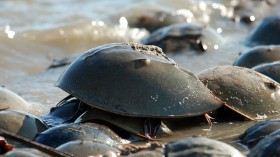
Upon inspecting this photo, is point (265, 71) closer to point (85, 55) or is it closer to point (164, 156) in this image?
point (85, 55)

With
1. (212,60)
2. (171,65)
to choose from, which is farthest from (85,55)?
(212,60)

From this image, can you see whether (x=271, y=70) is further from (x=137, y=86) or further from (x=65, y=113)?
(x=65, y=113)

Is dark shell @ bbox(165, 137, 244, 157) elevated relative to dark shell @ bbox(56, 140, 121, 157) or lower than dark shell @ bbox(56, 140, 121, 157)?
elevated

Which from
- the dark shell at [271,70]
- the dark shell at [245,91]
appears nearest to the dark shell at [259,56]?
the dark shell at [271,70]

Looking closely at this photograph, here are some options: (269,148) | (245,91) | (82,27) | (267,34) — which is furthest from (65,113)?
(82,27)

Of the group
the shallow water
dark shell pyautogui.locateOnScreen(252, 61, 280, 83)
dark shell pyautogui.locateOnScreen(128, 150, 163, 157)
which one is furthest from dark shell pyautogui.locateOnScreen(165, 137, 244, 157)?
the shallow water

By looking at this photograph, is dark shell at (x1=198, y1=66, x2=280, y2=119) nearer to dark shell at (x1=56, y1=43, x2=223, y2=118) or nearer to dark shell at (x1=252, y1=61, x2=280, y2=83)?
dark shell at (x1=56, y1=43, x2=223, y2=118)
